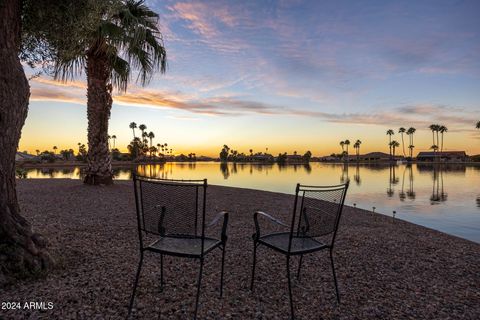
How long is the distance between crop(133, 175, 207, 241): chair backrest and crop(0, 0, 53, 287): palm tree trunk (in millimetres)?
1677

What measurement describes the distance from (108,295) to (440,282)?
4.39 metres

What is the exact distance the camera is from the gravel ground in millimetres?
3113

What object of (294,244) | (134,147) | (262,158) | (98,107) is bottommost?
(294,244)

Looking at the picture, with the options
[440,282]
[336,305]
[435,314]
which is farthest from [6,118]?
[440,282]

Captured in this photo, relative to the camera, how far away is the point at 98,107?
1334 cm

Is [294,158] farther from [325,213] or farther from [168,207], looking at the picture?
[168,207]

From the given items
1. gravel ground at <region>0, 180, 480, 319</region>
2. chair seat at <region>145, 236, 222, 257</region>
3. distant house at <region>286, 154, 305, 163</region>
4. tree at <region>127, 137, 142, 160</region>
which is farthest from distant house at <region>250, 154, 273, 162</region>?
chair seat at <region>145, 236, 222, 257</region>

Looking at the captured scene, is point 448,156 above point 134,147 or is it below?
below

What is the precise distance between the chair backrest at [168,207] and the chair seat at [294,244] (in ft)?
3.00

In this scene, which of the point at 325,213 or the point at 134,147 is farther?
the point at 134,147

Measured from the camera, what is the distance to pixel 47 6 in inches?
178

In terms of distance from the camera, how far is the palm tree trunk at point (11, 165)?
11.5ft

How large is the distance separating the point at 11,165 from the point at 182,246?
2.49 m

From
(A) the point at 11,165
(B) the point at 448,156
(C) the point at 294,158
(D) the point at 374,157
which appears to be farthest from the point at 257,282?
(D) the point at 374,157
